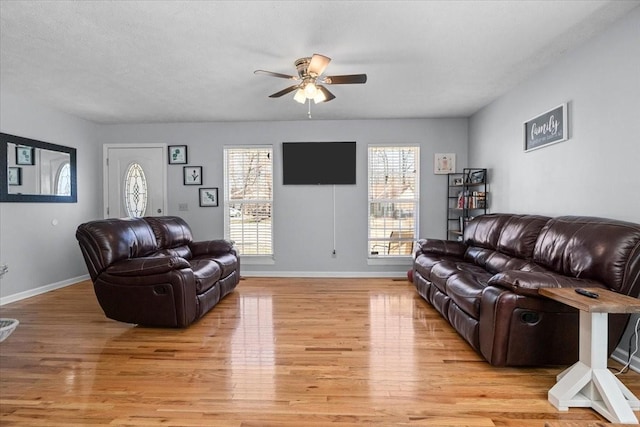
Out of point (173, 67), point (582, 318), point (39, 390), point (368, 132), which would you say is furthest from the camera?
point (368, 132)

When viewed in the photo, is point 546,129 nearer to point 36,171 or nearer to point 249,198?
point 249,198

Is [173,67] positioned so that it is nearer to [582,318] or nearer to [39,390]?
[39,390]

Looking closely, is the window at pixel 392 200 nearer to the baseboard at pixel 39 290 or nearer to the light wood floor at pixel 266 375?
the light wood floor at pixel 266 375

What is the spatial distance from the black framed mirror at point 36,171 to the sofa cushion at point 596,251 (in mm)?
5870

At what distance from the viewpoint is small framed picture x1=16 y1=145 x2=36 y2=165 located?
4.15 m

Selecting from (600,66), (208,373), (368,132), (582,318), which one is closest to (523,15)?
(600,66)

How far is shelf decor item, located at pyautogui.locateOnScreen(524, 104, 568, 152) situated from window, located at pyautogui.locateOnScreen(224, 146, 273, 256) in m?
3.61

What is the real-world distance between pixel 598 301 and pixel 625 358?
1.09 m

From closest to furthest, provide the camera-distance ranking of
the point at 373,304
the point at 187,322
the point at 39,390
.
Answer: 1. the point at 39,390
2. the point at 187,322
3. the point at 373,304

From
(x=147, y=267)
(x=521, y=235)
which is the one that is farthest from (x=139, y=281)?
(x=521, y=235)

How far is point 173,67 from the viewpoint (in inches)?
130

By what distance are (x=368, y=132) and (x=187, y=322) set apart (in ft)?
12.6

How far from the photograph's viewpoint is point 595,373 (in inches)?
73.4

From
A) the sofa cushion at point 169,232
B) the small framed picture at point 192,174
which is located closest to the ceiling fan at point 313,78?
the sofa cushion at point 169,232
